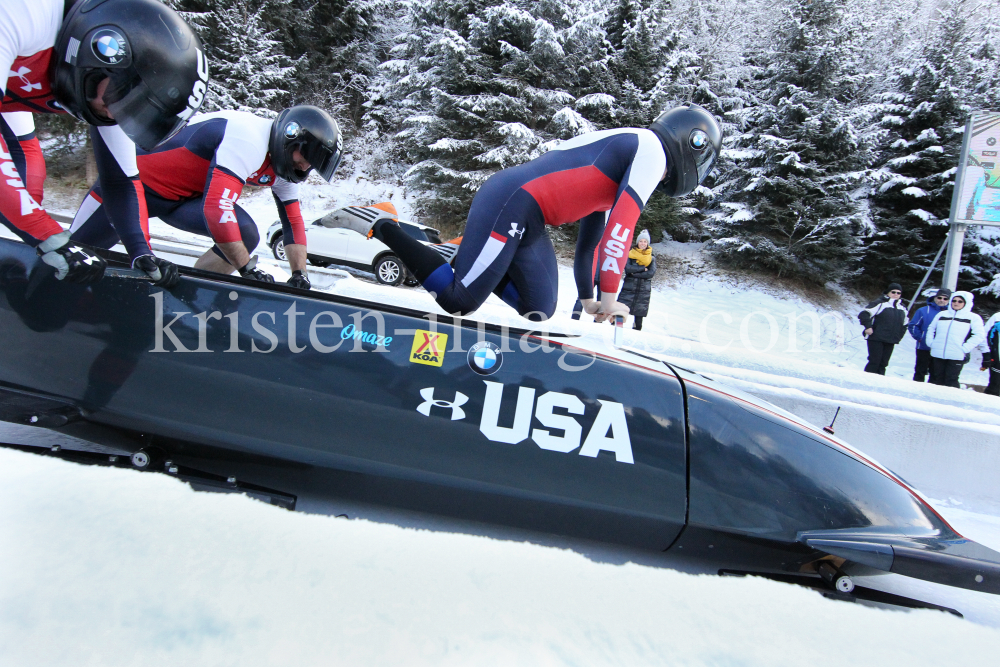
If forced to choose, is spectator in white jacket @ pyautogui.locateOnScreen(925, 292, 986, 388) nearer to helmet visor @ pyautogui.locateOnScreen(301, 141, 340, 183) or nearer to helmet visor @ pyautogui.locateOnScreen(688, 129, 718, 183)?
helmet visor @ pyautogui.locateOnScreen(688, 129, 718, 183)

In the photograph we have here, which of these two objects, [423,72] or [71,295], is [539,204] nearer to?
[71,295]

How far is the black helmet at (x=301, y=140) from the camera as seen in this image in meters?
2.46

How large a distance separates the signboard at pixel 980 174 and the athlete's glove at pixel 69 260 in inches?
387

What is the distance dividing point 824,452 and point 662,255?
35.9 ft

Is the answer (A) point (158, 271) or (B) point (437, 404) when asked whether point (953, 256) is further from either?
(A) point (158, 271)

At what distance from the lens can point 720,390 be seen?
1624 mm

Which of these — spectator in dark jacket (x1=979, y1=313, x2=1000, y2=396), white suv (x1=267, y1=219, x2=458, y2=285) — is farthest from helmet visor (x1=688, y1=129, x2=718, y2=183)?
white suv (x1=267, y1=219, x2=458, y2=285)

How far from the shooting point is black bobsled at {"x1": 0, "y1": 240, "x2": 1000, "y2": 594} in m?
1.42

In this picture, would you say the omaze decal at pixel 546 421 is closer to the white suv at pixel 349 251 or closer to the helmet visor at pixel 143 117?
the helmet visor at pixel 143 117

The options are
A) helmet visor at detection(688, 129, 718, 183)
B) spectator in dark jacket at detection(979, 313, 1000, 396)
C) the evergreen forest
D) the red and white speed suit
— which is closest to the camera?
the red and white speed suit

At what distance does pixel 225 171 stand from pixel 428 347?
1.56 metres

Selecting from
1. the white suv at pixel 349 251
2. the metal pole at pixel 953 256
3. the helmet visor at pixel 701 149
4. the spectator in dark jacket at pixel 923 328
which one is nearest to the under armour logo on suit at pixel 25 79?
the helmet visor at pixel 701 149

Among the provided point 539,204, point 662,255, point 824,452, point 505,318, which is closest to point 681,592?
point 824,452

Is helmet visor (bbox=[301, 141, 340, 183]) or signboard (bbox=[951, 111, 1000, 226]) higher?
signboard (bbox=[951, 111, 1000, 226])
